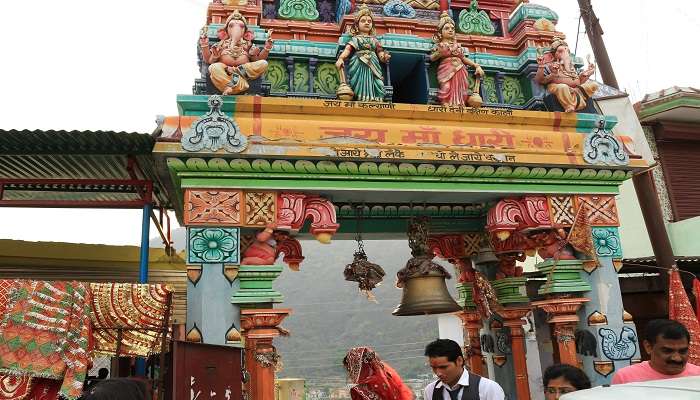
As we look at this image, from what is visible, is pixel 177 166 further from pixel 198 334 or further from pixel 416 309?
pixel 416 309

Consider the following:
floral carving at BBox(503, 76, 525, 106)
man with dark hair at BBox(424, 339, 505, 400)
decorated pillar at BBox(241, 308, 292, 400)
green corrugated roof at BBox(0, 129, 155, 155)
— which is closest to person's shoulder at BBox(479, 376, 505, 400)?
man with dark hair at BBox(424, 339, 505, 400)

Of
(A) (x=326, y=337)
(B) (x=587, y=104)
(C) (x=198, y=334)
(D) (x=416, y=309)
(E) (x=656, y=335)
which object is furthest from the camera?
(A) (x=326, y=337)

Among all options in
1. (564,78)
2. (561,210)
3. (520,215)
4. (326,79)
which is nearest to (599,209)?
(561,210)

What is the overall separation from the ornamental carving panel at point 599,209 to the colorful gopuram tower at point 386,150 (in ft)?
0.05

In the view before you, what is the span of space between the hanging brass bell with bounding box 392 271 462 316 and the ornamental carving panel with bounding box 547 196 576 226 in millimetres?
1498

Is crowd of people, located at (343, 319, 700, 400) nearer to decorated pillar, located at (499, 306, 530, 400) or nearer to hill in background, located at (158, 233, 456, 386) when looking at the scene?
decorated pillar, located at (499, 306, 530, 400)

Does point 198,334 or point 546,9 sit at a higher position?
point 546,9

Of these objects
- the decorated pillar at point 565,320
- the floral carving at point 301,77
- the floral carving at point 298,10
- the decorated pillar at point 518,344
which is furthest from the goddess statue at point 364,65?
the decorated pillar at point 518,344

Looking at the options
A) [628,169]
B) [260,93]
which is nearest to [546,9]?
[628,169]

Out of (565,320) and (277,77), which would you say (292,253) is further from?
(565,320)

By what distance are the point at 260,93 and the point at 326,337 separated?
46.2 metres

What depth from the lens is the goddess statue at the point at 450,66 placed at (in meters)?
6.71

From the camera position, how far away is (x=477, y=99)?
674 cm

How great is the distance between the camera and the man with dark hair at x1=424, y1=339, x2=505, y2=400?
368cm
